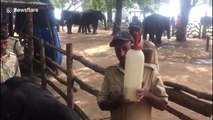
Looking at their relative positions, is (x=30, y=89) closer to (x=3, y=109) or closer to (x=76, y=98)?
(x=3, y=109)

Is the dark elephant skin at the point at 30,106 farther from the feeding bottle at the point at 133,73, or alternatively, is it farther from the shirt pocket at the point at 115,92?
the shirt pocket at the point at 115,92

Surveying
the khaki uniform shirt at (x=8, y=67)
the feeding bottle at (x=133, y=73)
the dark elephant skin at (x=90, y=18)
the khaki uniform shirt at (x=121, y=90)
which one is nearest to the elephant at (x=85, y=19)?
the dark elephant skin at (x=90, y=18)

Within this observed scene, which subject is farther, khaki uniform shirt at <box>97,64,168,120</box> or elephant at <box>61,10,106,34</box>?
elephant at <box>61,10,106,34</box>

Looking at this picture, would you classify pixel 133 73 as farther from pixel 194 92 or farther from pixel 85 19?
pixel 85 19

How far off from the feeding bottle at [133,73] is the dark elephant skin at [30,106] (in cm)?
54

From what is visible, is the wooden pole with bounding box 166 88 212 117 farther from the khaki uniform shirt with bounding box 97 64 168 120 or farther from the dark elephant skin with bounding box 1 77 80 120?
the dark elephant skin with bounding box 1 77 80 120

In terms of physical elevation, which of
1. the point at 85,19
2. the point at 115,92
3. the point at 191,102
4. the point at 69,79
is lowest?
the point at 69,79

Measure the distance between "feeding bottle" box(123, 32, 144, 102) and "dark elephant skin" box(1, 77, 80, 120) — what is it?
54 centimetres

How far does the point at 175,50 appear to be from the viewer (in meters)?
15.2

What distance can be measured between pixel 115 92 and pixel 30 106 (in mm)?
868

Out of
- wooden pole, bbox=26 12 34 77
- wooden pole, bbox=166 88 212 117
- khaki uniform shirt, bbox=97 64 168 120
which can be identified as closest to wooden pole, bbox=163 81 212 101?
wooden pole, bbox=166 88 212 117

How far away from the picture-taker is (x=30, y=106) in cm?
171

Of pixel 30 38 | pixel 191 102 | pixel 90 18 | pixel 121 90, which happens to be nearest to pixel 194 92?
pixel 191 102

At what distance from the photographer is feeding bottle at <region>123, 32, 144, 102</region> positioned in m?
2.24
